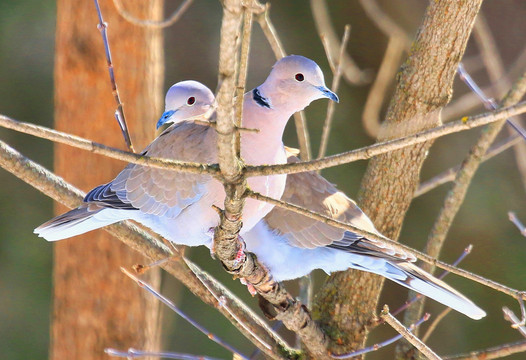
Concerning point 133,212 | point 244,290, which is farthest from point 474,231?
point 133,212

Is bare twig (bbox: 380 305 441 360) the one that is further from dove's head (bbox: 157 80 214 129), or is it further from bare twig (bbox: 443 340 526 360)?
dove's head (bbox: 157 80 214 129)

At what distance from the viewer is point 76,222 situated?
209 centimetres

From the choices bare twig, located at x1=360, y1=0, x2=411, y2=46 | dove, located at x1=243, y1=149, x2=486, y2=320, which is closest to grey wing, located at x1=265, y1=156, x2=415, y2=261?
dove, located at x1=243, y1=149, x2=486, y2=320

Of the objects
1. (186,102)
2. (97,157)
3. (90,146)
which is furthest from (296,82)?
(97,157)

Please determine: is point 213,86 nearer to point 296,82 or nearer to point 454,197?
point 454,197

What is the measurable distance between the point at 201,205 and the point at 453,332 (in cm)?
364

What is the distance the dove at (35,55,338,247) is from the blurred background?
9.40 ft

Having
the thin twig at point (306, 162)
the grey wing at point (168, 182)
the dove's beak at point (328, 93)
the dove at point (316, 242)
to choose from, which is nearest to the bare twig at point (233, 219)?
the thin twig at point (306, 162)

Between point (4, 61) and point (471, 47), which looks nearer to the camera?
point (471, 47)

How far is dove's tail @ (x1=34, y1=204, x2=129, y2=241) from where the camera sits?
208 cm

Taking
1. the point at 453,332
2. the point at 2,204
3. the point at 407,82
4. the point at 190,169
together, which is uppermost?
the point at 2,204

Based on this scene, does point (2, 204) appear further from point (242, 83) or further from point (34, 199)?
point (242, 83)

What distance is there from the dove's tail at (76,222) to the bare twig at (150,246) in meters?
0.03

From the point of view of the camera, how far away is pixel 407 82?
2160mm
